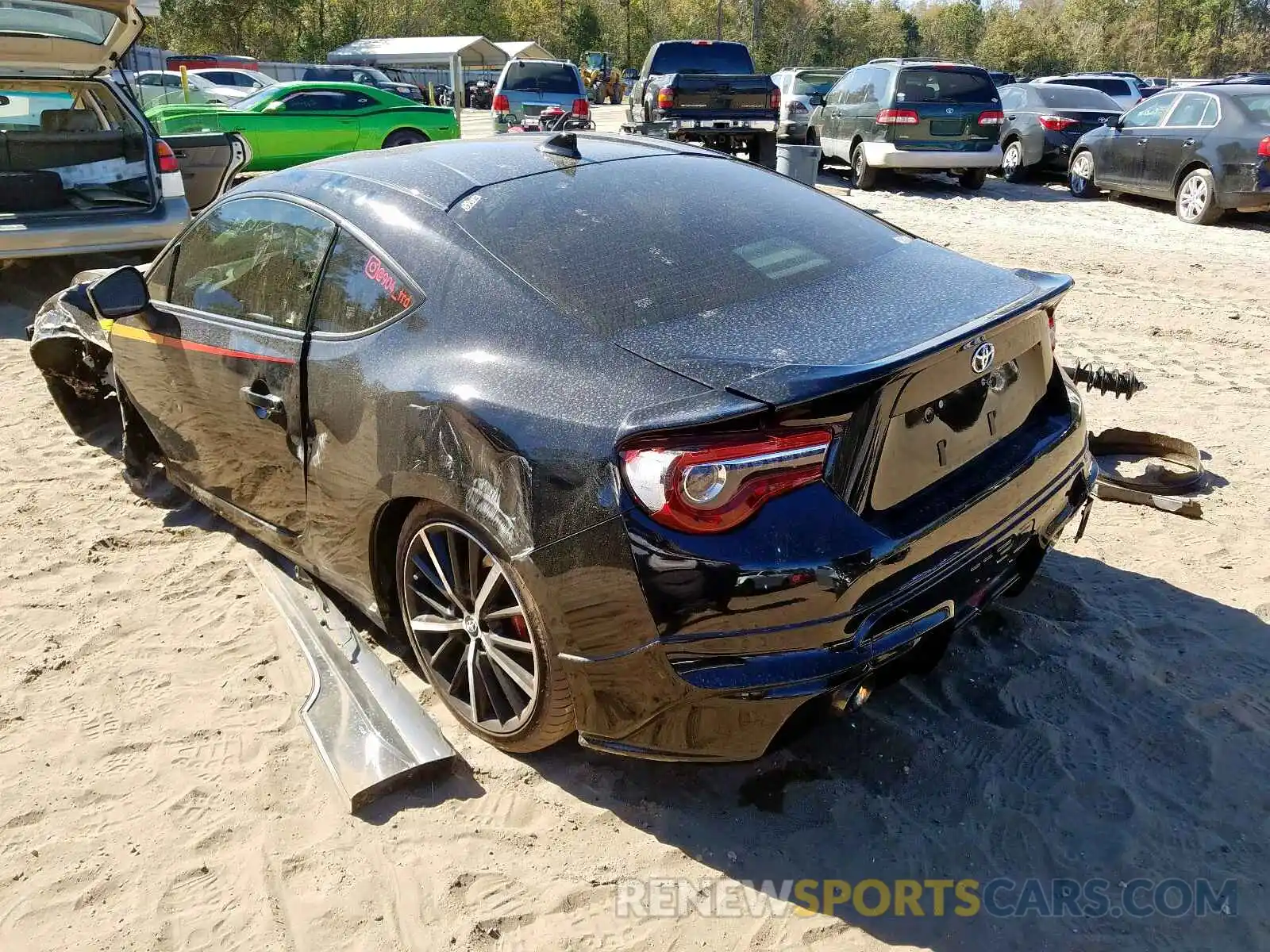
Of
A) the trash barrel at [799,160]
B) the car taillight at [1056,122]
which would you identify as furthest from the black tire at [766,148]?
the car taillight at [1056,122]

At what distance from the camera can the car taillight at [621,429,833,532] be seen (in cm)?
212

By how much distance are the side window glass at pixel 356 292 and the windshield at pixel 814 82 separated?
59.4ft

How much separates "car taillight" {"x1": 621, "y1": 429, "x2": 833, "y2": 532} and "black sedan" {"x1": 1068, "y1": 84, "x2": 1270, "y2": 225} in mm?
10429

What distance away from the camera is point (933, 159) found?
1316 cm

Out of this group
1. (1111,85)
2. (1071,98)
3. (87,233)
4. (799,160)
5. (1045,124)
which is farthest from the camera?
(1111,85)

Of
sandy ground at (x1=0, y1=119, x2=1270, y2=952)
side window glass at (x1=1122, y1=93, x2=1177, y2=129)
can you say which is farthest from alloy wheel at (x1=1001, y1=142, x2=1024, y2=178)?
sandy ground at (x1=0, y1=119, x2=1270, y2=952)

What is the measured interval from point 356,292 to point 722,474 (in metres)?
1.39

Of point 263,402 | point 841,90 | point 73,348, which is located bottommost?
point 73,348

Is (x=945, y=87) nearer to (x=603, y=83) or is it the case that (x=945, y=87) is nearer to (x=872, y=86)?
(x=872, y=86)

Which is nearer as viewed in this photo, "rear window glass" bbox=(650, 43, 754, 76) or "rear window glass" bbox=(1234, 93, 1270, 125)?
"rear window glass" bbox=(1234, 93, 1270, 125)

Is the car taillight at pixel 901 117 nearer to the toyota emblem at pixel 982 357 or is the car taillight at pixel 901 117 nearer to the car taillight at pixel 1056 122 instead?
the car taillight at pixel 1056 122

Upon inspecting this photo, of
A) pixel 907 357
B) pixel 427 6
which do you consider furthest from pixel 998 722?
pixel 427 6

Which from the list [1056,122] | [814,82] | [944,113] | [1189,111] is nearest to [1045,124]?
[1056,122]

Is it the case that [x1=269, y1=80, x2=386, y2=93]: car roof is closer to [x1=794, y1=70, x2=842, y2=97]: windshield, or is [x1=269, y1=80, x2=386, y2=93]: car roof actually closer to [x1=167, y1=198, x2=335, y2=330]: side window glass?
[x1=794, y1=70, x2=842, y2=97]: windshield
